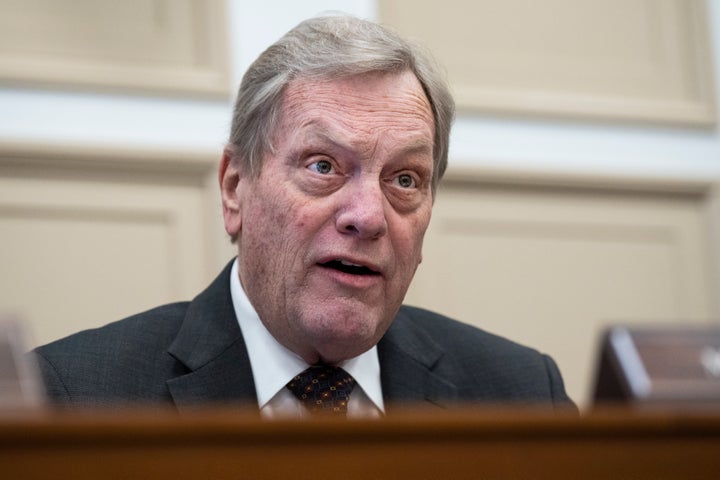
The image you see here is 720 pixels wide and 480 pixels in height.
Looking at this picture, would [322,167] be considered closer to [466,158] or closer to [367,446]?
[367,446]

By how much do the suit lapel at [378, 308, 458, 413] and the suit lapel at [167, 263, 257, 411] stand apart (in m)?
0.29

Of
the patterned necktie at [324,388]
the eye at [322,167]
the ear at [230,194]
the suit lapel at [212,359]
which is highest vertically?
the eye at [322,167]

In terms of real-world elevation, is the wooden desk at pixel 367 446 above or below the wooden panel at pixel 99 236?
above

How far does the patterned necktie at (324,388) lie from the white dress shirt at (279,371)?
13 mm

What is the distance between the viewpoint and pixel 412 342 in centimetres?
242

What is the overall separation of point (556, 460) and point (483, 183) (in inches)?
120

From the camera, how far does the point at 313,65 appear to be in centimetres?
224

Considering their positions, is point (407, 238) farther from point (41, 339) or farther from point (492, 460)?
point (41, 339)

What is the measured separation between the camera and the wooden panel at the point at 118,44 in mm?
3578

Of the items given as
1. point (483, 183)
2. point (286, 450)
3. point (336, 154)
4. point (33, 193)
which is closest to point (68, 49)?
point (33, 193)

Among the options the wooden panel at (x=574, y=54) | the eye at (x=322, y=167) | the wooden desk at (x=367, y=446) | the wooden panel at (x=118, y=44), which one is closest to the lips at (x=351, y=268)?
the eye at (x=322, y=167)

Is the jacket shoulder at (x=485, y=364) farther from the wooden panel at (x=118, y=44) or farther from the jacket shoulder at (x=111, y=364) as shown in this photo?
the wooden panel at (x=118, y=44)

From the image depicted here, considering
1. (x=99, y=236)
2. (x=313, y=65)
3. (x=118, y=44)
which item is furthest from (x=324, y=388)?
(x=118, y=44)

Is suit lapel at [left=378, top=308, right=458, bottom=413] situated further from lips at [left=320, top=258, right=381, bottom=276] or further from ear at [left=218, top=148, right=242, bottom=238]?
ear at [left=218, top=148, right=242, bottom=238]
